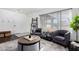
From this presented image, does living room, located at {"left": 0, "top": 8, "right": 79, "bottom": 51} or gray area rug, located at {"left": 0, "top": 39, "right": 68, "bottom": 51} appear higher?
living room, located at {"left": 0, "top": 8, "right": 79, "bottom": 51}

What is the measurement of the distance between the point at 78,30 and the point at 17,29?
5.28ft

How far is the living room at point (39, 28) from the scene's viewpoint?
1.93 meters

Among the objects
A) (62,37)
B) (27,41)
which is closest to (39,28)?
(27,41)

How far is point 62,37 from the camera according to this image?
2096mm

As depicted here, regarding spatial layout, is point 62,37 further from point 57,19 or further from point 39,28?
point 39,28

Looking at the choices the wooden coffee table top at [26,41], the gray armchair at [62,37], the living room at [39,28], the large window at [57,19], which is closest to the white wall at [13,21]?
the living room at [39,28]

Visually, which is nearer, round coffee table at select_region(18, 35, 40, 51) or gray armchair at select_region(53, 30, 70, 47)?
round coffee table at select_region(18, 35, 40, 51)

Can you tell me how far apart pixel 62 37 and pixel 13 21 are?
1.35 m

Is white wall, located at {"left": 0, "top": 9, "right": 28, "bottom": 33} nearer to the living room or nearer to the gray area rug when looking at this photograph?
the living room

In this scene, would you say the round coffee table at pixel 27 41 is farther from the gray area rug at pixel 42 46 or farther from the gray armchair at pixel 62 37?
the gray armchair at pixel 62 37

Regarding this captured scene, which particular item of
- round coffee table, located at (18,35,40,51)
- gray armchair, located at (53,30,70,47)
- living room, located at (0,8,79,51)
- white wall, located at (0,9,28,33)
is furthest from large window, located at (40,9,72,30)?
white wall, located at (0,9,28,33)

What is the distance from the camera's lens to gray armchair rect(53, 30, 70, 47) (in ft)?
6.58
